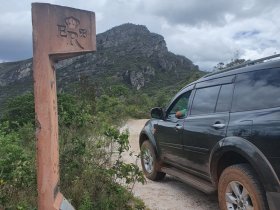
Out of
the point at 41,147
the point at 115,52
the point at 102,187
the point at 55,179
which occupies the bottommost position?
the point at 102,187

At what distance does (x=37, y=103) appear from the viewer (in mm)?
4234

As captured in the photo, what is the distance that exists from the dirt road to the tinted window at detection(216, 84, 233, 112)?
1498 mm

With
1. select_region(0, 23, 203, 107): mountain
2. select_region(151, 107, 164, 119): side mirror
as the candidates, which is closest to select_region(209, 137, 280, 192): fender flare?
select_region(151, 107, 164, 119): side mirror

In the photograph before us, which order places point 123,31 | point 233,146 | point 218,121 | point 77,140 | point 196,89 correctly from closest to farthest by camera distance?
point 233,146 < point 218,121 < point 77,140 < point 196,89 < point 123,31

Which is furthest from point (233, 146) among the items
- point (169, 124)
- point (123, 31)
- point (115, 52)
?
point (123, 31)

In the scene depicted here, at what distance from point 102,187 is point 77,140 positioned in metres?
0.68

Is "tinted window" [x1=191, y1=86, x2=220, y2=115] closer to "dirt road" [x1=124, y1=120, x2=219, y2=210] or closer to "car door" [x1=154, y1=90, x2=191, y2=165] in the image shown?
"car door" [x1=154, y1=90, x2=191, y2=165]

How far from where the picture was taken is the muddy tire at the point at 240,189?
4.36 meters

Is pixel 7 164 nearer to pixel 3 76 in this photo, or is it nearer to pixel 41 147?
pixel 41 147

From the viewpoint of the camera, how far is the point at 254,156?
4.34 meters

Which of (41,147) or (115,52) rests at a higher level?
(115,52)

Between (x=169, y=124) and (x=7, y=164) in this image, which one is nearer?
(x=7, y=164)

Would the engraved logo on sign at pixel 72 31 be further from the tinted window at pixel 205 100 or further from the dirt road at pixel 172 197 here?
the dirt road at pixel 172 197

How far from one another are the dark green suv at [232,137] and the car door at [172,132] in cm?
1
